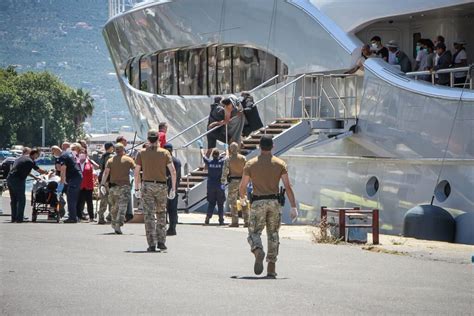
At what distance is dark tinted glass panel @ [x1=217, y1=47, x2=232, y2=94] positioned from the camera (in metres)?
33.9

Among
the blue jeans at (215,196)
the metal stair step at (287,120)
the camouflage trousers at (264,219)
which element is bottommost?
the blue jeans at (215,196)

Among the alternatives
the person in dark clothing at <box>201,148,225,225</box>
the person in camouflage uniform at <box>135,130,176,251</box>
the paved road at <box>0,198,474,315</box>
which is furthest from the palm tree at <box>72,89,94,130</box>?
the person in camouflage uniform at <box>135,130,176,251</box>

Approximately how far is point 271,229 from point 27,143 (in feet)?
488

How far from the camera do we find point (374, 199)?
24922 millimetres

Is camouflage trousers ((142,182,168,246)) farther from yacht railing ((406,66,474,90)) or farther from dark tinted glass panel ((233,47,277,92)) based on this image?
dark tinted glass panel ((233,47,277,92))

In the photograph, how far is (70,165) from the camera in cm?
2462

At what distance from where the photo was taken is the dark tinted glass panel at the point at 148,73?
38.9 meters

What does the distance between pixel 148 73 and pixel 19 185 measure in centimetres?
→ 1568

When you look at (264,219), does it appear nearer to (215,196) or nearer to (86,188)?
(215,196)

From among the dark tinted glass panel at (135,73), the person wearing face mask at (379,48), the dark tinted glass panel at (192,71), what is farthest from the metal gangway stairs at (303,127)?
the dark tinted glass panel at (135,73)

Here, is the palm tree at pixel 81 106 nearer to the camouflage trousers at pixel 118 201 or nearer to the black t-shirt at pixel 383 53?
the black t-shirt at pixel 383 53

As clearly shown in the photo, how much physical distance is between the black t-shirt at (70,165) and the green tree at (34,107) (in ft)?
423

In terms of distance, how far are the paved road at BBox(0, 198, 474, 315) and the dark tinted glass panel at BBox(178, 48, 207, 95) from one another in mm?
16657

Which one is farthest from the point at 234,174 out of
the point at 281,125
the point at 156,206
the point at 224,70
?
the point at 224,70
